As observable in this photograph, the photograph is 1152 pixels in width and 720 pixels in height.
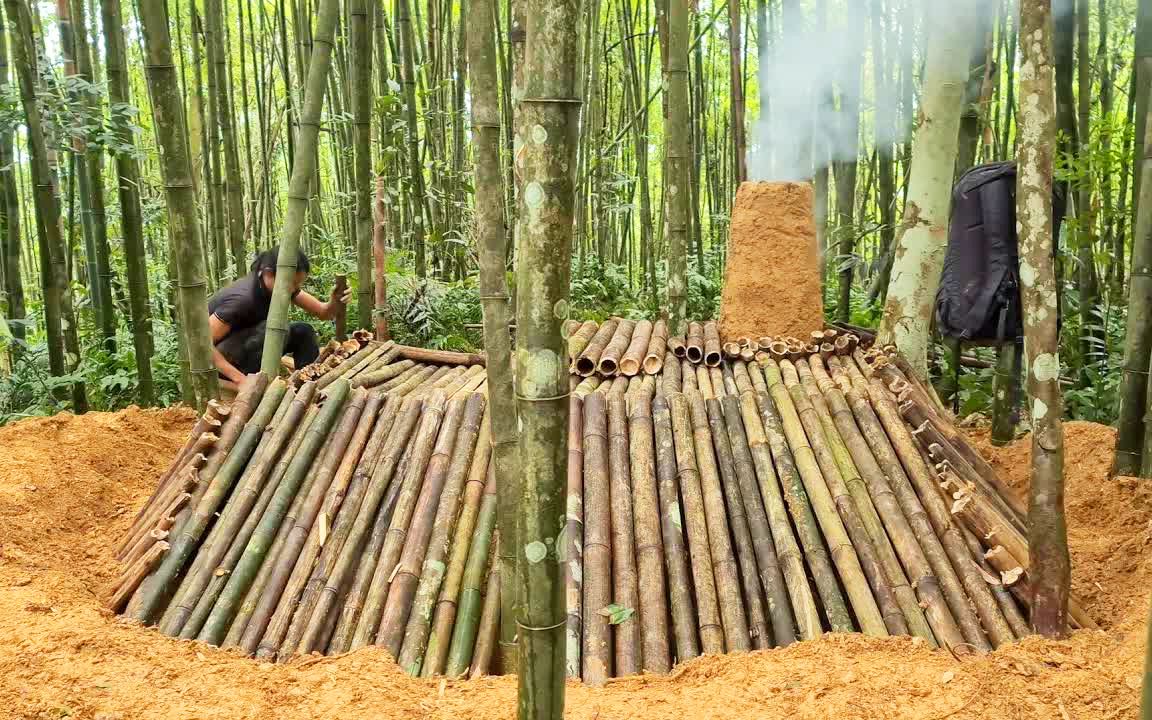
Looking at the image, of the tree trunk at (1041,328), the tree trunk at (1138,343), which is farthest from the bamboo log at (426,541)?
the tree trunk at (1138,343)

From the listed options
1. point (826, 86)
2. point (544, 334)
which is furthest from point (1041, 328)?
point (826, 86)

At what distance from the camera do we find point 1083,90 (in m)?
5.74

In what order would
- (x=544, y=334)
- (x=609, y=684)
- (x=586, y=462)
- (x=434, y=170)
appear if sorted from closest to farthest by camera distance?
1. (x=544, y=334)
2. (x=609, y=684)
3. (x=586, y=462)
4. (x=434, y=170)

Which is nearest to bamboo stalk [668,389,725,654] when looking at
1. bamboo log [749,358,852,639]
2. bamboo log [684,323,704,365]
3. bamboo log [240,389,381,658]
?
bamboo log [749,358,852,639]

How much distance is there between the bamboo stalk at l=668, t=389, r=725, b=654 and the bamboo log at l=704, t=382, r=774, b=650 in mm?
94

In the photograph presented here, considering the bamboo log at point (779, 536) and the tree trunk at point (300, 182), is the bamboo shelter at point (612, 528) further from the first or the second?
the tree trunk at point (300, 182)

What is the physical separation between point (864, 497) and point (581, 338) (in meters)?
1.91

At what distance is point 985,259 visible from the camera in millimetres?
4121

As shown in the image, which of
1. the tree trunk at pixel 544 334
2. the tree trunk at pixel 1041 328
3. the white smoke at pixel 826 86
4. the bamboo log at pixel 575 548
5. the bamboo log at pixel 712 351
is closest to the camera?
the tree trunk at pixel 544 334

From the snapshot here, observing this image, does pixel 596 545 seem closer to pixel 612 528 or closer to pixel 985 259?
pixel 612 528

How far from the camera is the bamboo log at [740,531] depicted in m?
2.74

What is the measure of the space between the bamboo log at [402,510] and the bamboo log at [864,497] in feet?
4.87

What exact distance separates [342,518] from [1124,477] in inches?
129

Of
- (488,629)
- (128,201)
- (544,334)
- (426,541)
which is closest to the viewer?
(544,334)
